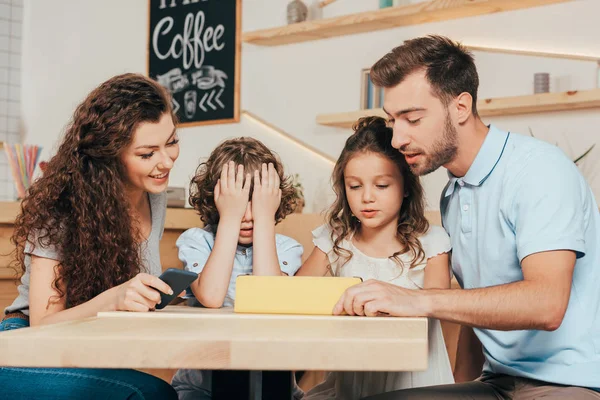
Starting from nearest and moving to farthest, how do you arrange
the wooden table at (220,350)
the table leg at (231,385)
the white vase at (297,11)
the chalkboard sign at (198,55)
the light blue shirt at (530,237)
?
the wooden table at (220,350), the table leg at (231,385), the light blue shirt at (530,237), the white vase at (297,11), the chalkboard sign at (198,55)

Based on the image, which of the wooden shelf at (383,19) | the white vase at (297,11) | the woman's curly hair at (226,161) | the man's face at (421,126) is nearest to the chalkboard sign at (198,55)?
the wooden shelf at (383,19)

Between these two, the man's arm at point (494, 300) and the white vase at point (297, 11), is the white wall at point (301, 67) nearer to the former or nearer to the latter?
the white vase at point (297, 11)

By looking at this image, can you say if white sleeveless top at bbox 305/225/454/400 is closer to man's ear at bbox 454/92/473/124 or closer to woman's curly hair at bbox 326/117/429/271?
woman's curly hair at bbox 326/117/429/271

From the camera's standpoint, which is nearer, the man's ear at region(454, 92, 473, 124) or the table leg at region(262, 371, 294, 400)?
the table leg at region(262, 371, 294, 400)

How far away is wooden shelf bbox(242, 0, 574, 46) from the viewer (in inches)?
130

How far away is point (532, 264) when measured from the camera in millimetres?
1663

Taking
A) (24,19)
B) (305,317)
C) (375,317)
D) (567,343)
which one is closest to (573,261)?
(567,343)

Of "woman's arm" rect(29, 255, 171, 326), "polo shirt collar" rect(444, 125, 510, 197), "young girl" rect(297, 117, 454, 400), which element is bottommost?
"woman's arm" rect(29, 255, 171, 326)

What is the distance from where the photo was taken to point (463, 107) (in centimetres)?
198

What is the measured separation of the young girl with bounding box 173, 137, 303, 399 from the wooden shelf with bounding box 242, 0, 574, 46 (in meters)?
1.56

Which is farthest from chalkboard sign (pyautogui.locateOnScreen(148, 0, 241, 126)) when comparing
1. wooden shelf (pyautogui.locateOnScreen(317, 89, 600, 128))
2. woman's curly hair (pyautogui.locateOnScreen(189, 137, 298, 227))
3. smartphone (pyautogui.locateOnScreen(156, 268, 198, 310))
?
smartphone (pyautogui.locateOnScreen(156, 268, 198, 310))

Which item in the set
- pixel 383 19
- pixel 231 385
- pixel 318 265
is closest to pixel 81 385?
pixel 231 385

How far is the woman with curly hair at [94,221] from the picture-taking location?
1577 mm

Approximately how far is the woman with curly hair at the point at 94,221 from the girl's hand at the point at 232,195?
0.15 m
